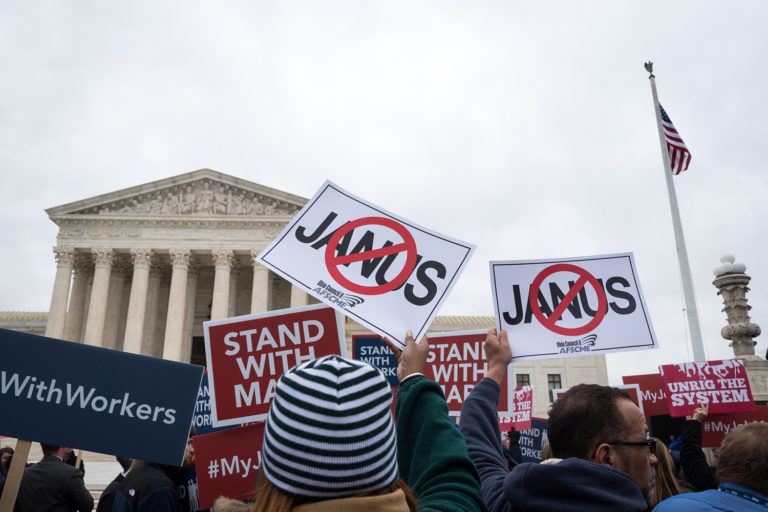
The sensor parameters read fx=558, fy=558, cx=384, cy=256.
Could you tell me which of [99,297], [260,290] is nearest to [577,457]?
[260,290]

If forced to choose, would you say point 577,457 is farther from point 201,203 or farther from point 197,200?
point 197,200

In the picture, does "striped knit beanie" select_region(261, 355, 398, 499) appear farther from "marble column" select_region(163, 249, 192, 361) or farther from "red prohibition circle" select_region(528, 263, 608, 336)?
"marble column" select_region(163, 249, 192, 361)

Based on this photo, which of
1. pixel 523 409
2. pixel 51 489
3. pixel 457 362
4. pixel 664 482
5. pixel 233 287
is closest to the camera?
pixel 664 482

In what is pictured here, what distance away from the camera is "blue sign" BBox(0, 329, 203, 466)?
3.36 meters

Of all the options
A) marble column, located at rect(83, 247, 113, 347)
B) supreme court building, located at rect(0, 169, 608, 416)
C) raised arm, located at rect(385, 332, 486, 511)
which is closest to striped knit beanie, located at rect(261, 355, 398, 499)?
raised arm, located at rect(385, 332, 486, 511)

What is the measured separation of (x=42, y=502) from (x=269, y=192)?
118ft

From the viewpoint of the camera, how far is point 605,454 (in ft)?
7.43

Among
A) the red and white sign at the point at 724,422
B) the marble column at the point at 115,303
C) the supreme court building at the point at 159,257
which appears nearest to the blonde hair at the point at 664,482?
the red and white sign at the point at 724,422

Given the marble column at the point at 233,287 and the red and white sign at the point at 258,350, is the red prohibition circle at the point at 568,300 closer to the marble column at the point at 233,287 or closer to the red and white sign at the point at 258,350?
the red and white sign at the point at 258,350

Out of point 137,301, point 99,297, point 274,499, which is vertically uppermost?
point 99,297

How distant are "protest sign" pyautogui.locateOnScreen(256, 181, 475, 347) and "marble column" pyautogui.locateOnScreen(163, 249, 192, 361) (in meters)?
34.0

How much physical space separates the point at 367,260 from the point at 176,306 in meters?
35.3

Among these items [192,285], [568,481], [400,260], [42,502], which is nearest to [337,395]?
[568,481]

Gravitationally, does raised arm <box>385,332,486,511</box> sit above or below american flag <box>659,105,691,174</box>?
below
